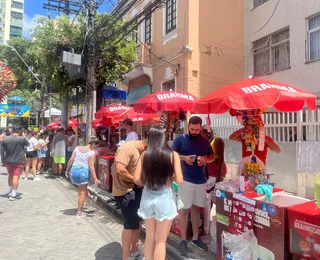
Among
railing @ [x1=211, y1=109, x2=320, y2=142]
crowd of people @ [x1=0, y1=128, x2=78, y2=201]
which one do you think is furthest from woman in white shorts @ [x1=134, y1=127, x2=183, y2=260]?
crowd of people @ [x1=0, y1=128, x2=78, y2=201]

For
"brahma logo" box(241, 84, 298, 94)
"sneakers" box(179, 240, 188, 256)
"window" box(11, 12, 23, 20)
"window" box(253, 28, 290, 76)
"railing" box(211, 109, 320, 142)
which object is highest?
"window" box(11, 12, 23, 20)

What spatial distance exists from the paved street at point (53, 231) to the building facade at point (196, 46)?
20.7 feet

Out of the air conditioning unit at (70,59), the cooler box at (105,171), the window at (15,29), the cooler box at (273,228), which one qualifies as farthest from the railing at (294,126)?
the window at (15,29)

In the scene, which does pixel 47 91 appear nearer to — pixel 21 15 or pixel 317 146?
pixel 317 146

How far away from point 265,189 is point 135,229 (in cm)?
166

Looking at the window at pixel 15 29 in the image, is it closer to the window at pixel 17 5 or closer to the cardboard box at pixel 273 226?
the window at pixel 17 5

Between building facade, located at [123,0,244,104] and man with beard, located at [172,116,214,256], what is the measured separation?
6.87 metres

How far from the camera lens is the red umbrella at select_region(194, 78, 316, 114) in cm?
325

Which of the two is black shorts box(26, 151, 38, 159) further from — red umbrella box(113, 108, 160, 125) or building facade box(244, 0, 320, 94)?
building facade box(244, 0, 320, 94)

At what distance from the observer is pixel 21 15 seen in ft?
271

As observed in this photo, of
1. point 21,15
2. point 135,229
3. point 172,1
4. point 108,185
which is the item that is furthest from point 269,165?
point 21,15

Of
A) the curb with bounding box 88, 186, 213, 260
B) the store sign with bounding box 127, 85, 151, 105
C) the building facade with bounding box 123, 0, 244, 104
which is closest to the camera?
the curb with bounding box 88, 186, 213, 260

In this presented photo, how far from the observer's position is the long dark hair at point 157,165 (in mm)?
3016

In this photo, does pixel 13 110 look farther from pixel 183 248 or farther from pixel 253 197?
pixel 253 197
